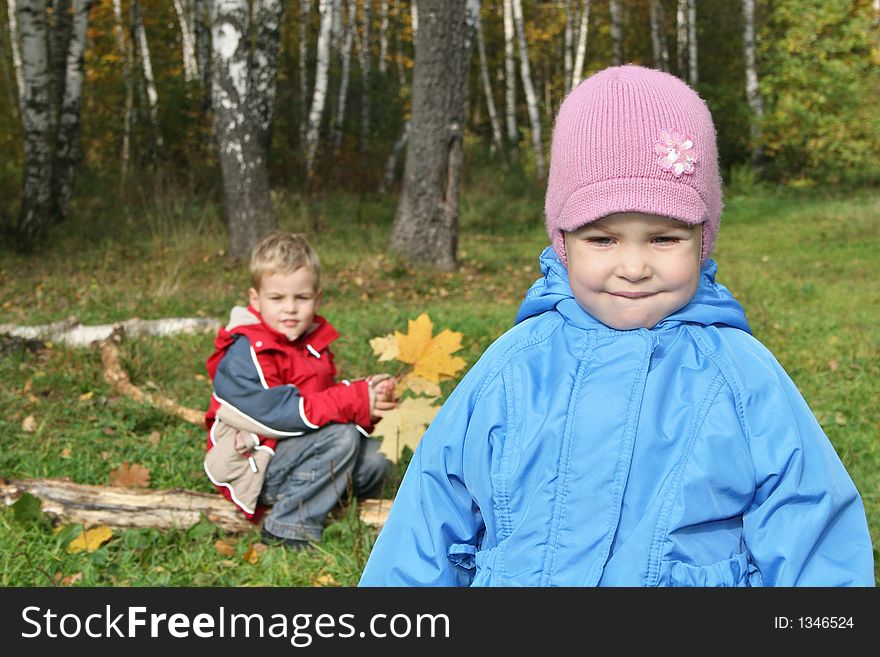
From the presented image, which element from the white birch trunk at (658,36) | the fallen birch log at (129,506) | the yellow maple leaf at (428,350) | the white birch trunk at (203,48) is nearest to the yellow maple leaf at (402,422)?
the yellow maple leaf at (428,350)

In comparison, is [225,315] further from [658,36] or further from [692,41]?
[658,36]

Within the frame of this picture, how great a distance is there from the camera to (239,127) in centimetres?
1032

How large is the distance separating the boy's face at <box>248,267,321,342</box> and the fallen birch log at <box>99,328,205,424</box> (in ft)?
5.30

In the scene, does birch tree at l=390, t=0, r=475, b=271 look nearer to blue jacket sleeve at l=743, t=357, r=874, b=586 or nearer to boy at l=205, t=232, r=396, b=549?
boy at l=205, t=232, r=396, b=549

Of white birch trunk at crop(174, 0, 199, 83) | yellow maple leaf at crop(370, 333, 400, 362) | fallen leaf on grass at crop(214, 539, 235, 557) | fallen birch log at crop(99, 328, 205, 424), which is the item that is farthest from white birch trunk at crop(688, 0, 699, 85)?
fallen leaf on grass at crop(214, 539, 235, 557)

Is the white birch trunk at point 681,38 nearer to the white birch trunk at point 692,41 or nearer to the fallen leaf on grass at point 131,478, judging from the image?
the white birch trunk at point 692,41

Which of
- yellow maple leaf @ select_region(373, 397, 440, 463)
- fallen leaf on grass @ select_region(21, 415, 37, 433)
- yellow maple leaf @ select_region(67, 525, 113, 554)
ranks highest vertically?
yellow maple leaf @ select_region(373, 397, 440, 463)

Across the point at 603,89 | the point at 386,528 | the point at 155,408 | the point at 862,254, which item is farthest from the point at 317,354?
the point at 862,254

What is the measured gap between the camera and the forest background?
16.1 feet

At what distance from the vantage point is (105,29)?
79.5 feet

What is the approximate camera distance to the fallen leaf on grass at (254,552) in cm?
392

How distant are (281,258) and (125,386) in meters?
2.33

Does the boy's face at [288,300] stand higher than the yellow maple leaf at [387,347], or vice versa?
the boy's face at [288,300]

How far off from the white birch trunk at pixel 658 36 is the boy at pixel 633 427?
25.1m
